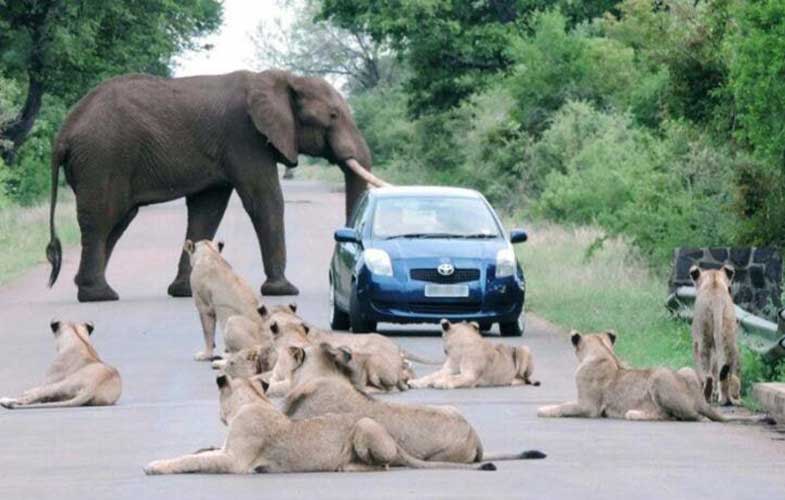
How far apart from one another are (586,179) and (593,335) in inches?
1094

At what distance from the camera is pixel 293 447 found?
13.9m

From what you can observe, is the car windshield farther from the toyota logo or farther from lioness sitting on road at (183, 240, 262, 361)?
lioness sitting on road at (183, 240, 262, 361)

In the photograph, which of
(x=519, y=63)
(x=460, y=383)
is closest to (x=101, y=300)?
(x=460, y=383)

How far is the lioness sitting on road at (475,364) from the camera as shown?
2061 cm

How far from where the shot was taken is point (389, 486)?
13195 millimetres

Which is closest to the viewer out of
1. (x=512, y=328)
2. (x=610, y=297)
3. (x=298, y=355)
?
(x=298, y=355)

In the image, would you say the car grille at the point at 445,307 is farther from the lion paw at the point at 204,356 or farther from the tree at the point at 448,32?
the tree at the point at 448,32

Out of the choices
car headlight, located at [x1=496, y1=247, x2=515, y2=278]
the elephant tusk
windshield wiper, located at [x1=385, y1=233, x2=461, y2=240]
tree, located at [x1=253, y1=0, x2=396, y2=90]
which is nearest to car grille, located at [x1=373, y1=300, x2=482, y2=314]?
car headlight, located at [x1=496, y1=247, x2=515, y2=278]

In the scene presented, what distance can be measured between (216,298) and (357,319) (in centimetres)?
286

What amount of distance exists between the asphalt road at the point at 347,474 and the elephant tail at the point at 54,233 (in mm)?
4925

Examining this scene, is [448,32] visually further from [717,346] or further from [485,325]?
[717,346]

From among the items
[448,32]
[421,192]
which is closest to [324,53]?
[448,32]

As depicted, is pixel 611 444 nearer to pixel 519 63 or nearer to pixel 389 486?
pixel 389 486

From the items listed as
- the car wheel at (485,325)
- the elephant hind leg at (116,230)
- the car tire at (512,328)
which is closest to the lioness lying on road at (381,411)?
the car wheel at (485,325)
